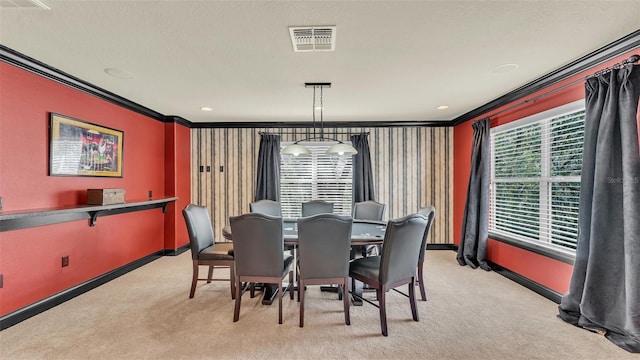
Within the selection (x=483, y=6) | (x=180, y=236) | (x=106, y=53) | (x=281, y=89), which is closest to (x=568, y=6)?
(x=483, y=6)

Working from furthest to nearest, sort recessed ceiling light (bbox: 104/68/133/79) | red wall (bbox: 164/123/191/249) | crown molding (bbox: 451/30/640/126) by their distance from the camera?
1. red wall (bbox: 164/123/191/249)
2. recessed ceiling light (bbox: 104/68/133/79)
3. crown molding (bbox: 451/30/640/126)

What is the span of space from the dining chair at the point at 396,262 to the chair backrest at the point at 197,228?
1795 mm

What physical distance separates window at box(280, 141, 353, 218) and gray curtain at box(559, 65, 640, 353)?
11.2ft

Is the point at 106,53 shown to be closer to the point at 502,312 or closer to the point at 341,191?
the point at 341,191

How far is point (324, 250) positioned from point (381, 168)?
10.5 feet

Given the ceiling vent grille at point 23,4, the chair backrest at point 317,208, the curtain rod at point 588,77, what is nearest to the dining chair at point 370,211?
the chair backrest at point 317,208

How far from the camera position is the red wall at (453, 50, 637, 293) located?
2.84 metres

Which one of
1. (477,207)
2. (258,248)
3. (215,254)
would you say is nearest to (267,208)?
(215,254)

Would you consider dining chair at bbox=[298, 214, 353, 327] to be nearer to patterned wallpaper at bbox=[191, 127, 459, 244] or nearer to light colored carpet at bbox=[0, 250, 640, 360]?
light colored carpet at bbox=[0, 250, 640, 360]

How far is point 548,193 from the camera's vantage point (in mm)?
3170

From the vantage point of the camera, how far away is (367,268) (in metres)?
2.61

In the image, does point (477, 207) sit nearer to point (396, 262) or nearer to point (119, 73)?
point (396, 262)


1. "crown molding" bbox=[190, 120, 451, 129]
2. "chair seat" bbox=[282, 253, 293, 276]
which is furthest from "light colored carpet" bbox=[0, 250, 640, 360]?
"crown molding" bbox=[190, 120, 451, 129]

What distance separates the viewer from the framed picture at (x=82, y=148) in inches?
113
